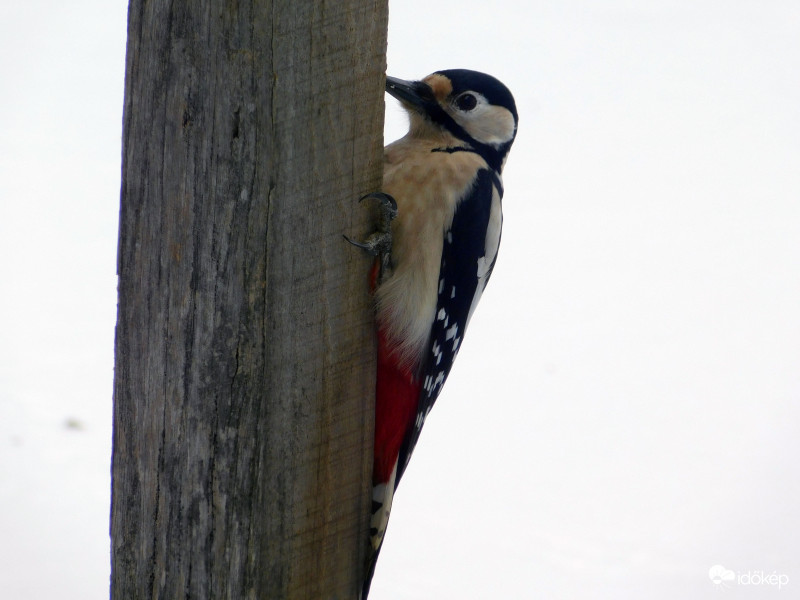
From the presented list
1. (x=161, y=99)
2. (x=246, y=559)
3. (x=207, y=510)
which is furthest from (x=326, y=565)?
(x=161, y=99)

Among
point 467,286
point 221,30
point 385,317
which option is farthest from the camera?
point 467,286

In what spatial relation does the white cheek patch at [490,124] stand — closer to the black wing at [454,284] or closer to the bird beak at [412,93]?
the bird beak at [412,93]

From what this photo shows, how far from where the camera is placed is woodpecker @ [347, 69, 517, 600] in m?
2.21

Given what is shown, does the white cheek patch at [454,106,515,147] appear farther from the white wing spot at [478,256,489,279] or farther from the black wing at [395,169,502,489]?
the white wing spot at [478,256,489,279]

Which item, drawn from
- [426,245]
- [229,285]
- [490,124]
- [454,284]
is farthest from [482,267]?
[229,285]

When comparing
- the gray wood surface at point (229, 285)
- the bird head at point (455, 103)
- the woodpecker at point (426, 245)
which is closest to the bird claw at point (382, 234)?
the woodpecker at point (426, 245)

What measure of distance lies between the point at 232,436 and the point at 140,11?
976 mm

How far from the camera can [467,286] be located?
2553 mm

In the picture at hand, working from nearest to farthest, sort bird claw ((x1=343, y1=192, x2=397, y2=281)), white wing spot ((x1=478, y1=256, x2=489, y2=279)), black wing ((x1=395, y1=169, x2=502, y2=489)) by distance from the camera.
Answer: bird claw ((x1=343, y1=192, x2=397, y2=281)) → black wing ((x1=395, y1=169, x2=502, y2=489)) → white wing spot ((x1=478, y1=256, x2=489, y2=279))

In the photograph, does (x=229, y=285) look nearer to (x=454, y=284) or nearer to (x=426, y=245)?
(x=426, y=245)

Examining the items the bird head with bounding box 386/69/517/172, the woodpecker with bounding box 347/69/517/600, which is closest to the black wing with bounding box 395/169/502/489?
the woodpecker with bounding box 347/69/517/600

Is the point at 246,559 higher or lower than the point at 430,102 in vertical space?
lower

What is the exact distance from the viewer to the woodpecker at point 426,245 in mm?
2213

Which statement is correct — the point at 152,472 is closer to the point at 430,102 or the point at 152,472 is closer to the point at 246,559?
the point at 246,559
